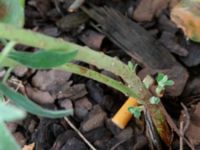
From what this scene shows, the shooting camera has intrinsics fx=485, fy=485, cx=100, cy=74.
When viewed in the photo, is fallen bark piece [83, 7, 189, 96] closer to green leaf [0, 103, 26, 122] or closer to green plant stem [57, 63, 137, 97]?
green plant stem [57, 63, 137, 97]

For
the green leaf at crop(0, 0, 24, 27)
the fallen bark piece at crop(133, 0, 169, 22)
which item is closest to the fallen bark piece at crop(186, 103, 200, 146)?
the fallen bark piece at crop(133, 0, 169, 22)

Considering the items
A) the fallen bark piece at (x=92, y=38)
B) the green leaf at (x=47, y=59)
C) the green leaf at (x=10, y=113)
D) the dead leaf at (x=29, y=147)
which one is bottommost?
the dead leaf at (x=29, y=147)

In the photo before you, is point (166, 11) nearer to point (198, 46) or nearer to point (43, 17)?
point (198, 46)

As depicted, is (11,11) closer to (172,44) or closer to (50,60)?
(50,60)

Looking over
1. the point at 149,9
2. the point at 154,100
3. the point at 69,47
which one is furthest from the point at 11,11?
the point at 149,9

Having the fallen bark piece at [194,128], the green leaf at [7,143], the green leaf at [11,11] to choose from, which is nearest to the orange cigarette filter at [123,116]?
the fallen bark piece at [194,128]

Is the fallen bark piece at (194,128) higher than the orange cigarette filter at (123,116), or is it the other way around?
the fallen bark piece at (194,128)

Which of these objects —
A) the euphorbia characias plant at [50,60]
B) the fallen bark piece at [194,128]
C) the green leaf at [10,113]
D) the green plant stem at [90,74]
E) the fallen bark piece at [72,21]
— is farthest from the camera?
the fallen bark piece at [72,21]

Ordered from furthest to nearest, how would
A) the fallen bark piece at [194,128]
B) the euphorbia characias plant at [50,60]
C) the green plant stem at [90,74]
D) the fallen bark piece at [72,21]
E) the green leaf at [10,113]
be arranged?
the fallen bark piece at [72,21]
the fallen bark piece at [194,128]
the green plant stem at [90,74]
the euphorbia characias plant at [50,60]
the green leaf at [10,113]

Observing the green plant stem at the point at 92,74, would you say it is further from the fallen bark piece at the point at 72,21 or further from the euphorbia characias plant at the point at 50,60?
the fallen bark piece at the point at 72,21
